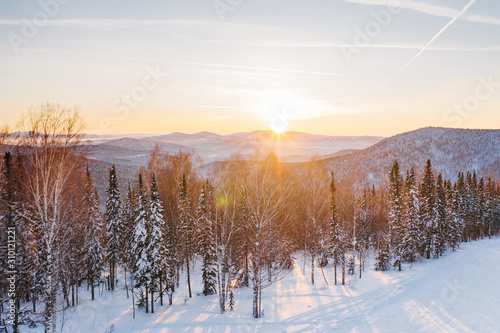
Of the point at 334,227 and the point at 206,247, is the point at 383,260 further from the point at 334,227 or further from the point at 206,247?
the point at 206,247

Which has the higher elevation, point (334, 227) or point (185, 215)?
point (185, 215)

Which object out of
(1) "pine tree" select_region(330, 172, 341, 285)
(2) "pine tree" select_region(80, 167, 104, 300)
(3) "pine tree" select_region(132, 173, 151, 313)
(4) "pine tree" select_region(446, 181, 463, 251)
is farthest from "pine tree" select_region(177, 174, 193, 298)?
(4) "pine tree" select_region(446, 181, 463, 251)

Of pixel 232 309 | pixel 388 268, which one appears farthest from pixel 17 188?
pixel 388 268

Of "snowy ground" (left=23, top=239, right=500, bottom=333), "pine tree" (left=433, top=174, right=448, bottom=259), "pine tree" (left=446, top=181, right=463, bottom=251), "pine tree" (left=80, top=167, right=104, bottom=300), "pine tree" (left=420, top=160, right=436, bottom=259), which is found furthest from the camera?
"pine tree" (left=446, top=181, right=463, bottom=251)

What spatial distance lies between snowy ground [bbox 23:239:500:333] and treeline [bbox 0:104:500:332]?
5.66ft

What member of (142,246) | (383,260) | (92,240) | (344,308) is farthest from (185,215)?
(383,260)

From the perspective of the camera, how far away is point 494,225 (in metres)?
72.4

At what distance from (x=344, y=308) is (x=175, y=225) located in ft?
72.0

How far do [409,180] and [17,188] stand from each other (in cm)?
5158

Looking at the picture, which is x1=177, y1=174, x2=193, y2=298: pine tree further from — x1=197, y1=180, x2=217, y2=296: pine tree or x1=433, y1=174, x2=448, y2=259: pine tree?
x1=433, y1=174, x2=448, y2=259: pine tree

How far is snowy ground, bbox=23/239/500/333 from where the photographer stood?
62.3 ft

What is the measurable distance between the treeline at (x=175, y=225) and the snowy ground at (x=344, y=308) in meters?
1.73

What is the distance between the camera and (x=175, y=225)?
115 ft

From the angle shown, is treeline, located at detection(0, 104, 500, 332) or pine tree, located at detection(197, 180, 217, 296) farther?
pine tree, located at detection(197, 180, 217, 296)
